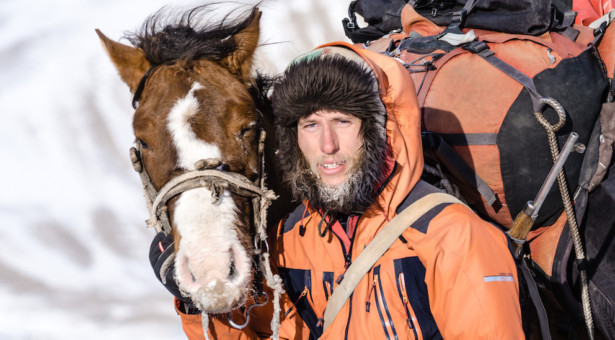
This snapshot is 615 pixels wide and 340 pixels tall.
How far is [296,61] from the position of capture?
6.68 feet

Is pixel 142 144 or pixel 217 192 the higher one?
pixel 142 144

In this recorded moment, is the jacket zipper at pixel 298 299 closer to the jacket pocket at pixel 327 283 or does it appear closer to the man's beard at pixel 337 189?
the jacket pocket at pixel 327 283

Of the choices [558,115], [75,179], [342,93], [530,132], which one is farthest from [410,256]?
[75,179]

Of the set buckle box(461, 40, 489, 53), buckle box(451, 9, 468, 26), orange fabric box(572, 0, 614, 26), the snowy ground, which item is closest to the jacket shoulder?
buckle box(461, 40, 489, 53)

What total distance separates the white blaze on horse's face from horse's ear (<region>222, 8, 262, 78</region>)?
59cm

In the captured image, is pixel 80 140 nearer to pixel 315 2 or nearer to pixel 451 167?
pixel 315 2

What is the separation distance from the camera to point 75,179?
6.58 m

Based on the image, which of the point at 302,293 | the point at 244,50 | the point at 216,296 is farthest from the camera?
the point at 244,50

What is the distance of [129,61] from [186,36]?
0.30 metres

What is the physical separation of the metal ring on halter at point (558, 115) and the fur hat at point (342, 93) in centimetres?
82

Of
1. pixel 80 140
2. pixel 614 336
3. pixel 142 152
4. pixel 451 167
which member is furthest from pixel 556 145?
pixel 80 140

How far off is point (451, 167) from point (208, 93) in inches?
50.2

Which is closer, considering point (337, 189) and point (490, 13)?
point (337, 189)

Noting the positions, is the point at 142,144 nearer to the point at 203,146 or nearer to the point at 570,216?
the point at 203,146
